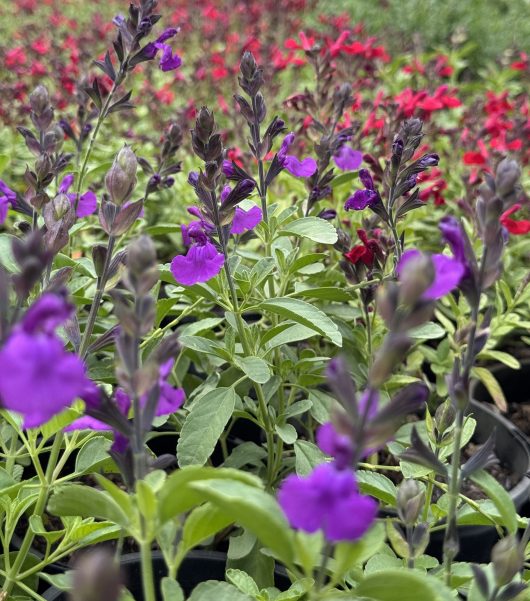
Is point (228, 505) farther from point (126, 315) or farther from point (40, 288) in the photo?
point (40, 288)

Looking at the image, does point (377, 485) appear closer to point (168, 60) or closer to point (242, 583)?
point (242, 583)

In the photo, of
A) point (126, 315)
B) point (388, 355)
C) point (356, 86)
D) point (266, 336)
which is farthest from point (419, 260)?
point (356, 86)

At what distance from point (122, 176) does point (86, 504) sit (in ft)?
1.30

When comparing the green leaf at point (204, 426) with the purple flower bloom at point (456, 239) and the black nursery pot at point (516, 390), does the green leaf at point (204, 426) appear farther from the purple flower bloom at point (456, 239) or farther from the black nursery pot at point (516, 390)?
the black nursery pot at point (516, 390)

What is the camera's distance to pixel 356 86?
9.15 feet

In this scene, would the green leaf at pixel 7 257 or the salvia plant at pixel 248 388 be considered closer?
the salvia plant at pixel 248 388

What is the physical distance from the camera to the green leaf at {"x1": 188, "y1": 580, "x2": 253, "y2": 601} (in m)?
0.77

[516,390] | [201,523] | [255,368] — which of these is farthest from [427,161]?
[516,390]

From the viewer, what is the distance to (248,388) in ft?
4.67

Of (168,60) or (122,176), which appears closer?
(122,176)

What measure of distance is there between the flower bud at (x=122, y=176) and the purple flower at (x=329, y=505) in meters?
0.51

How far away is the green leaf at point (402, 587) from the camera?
65 cm

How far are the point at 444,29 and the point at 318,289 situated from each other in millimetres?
6475

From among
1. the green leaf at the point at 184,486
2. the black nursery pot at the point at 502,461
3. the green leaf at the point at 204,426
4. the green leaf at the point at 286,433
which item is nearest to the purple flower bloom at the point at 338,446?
the green leaf at the point at 184,486
